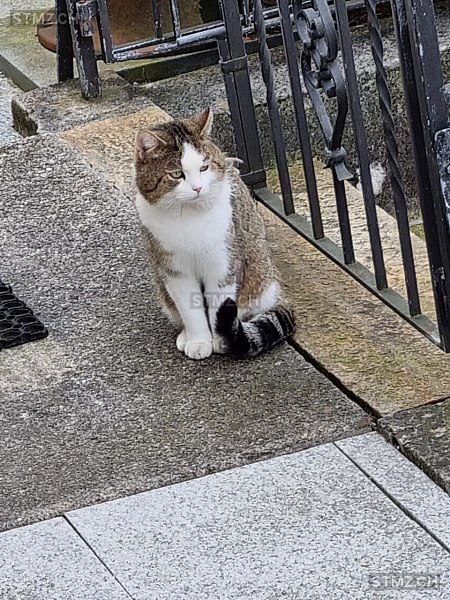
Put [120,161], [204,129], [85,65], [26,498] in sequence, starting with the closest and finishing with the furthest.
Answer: [26,498] → [204,129] → [120,161] → [85,65]

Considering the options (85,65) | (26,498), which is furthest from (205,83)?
(26,498)

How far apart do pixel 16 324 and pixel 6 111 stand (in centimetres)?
194

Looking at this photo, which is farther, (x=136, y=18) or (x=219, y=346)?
(x=136, y=18)

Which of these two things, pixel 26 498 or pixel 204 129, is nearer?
pixel 26 498

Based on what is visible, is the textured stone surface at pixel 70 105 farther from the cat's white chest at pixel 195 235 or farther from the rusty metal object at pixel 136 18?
the cat's white chest at pixel 195 235

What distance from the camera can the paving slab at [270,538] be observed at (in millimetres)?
2459

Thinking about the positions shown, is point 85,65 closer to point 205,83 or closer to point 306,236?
point 205,83

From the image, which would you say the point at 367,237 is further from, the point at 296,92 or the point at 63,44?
the point at 63,44

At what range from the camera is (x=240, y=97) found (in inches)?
158

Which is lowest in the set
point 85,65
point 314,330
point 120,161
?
point 314,330

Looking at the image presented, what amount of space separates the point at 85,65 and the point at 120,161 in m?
0.58

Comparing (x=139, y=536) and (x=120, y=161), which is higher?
(x=120, y=161)

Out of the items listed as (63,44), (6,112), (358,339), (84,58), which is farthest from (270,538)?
(6,112)

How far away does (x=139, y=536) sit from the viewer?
2641mm
